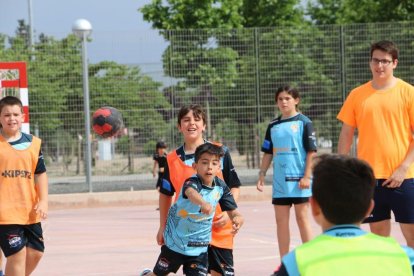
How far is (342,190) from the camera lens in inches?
117

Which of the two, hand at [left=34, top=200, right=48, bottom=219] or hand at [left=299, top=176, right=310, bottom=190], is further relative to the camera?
hand at [left=299, top=176, right=310, bottom=190]

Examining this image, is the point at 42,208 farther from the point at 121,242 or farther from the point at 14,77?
the point at 14,77

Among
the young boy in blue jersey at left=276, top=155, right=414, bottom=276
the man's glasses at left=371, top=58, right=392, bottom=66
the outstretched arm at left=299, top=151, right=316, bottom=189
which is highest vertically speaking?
the man's glasses at left=371, top=58, right=392, bottom=66

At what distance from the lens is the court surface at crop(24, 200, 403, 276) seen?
31.3ft

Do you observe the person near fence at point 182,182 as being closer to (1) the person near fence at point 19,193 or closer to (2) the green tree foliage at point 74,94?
(1) the person near fence at point 19,193

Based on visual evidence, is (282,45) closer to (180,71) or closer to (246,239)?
(180,71)

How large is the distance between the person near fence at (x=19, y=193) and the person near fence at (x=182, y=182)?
45.5 inches

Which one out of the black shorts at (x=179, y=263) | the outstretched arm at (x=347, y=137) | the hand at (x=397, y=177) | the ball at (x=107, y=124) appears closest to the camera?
the black shorts at (x=179, y=263)

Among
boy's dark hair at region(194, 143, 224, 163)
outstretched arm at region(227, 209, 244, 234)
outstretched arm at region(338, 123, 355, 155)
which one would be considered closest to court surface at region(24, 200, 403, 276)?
outstretched arm at region(338, 123, 355, 155)

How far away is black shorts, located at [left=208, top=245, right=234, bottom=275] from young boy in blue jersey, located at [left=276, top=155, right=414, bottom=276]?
12.7 feet

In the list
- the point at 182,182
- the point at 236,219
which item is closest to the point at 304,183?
the point at 182,182

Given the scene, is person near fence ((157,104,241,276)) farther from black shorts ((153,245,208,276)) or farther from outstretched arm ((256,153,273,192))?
outstretched arm ((256,153,273,192))

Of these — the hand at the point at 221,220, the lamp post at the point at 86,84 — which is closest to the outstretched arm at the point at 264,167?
the hand at the point at 221,220

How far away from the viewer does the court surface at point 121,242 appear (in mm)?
9531
